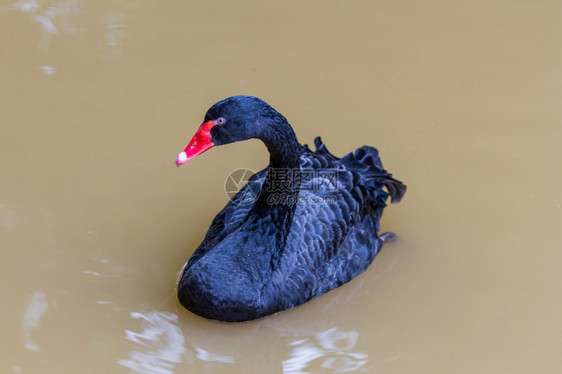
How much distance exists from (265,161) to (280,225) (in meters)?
0.93

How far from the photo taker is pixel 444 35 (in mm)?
5621

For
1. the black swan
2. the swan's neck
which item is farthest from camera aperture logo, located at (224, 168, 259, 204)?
the swan's neck

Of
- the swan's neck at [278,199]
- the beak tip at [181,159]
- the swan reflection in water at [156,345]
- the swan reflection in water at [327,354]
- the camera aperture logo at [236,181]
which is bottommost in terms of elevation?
the swan reflection in water at [156,345]

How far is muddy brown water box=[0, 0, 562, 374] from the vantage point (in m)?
3.48

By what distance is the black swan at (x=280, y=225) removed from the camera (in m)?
3.38

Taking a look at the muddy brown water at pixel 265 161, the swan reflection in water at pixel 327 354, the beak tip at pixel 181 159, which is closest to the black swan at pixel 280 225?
the beak tip at pixel 181 159

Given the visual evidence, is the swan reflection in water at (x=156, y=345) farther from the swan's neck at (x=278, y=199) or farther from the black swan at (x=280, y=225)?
the swan's neck at (x=278, y=199)

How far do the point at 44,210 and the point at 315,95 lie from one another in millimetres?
1916

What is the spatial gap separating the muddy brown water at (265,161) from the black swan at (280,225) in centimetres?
13

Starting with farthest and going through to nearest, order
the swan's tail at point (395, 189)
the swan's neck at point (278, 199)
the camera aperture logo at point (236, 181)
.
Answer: the camera aperture logo at point (236, 181)
the swan's tail at point (395, 189)
the swan's neck at point (278, 199)

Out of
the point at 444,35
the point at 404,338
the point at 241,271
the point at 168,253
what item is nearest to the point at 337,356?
the point at 404,338

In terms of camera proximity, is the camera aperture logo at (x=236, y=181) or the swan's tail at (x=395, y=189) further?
the camera aperture logo at (x=236, y=181)

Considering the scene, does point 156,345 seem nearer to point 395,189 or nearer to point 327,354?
point 327,354

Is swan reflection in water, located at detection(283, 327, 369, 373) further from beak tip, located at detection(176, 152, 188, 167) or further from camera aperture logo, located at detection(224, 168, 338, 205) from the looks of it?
beak tip, located at detection(176, 152, 188, 167)
